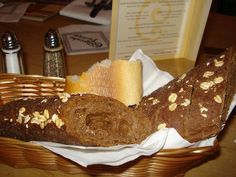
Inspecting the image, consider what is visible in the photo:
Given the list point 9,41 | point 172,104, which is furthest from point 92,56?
point 172,104

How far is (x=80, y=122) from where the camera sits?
0.58 meters

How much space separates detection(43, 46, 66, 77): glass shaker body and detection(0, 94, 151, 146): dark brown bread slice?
7.9 inches

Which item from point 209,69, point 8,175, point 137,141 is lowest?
point 8,175

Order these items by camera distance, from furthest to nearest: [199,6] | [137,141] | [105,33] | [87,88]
→ 1. [105,33]
2. [199,6]
3. [87,88]
4. [137,141]

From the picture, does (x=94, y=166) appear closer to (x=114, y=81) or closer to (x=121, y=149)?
(x=121, y=149)

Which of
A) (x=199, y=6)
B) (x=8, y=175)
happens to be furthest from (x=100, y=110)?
(x=199, y=6)

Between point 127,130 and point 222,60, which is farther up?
point 222,60

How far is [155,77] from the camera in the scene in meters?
0.82

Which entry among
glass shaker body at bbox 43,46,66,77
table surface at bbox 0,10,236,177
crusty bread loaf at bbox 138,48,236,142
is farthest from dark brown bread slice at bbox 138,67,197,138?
glass shaker body at bbox 43,46,66,77

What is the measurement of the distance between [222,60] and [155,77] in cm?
23

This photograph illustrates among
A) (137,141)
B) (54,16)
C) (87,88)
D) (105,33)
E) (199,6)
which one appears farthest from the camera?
(54,16)

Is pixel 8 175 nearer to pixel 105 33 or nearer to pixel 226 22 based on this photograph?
pixel 105 33

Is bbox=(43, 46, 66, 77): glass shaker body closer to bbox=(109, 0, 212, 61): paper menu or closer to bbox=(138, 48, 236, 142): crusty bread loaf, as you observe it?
bbox=(109, 0, 212, 61): paper menu

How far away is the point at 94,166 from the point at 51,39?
1.22ft
